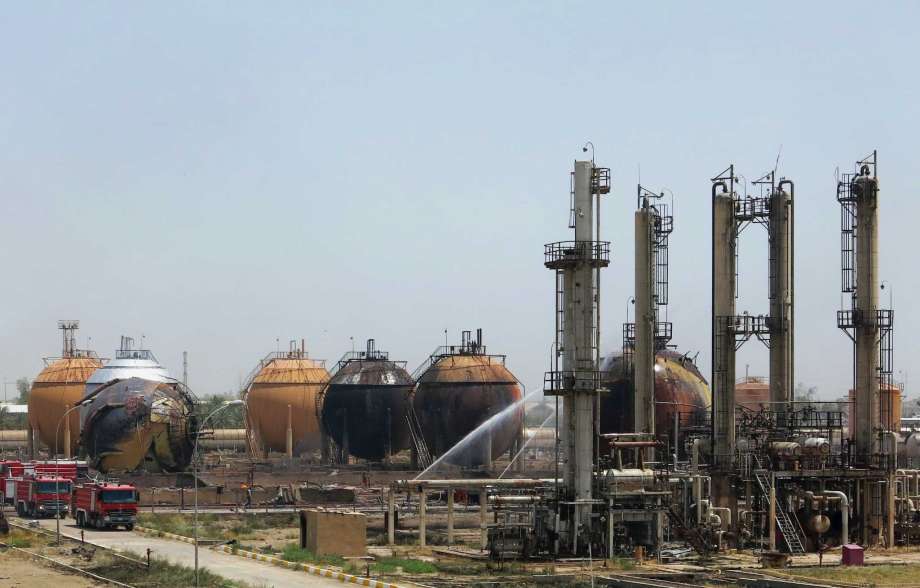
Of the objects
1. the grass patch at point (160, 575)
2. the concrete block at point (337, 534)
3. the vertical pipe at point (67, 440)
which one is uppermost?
the vertical pipe at point (67, 440)

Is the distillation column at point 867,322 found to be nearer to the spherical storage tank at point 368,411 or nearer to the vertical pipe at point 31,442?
the spherical storage tank at point 368,411

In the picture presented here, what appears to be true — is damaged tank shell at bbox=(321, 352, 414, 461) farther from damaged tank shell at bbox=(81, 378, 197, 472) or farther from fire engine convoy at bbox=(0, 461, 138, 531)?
fire engine convoy at bbox=(0, 461, 138, 531)

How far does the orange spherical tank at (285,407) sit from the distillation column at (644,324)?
50.3m

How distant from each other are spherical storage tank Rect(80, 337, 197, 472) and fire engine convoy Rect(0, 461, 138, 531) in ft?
20.9

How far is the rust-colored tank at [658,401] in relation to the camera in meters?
72.1

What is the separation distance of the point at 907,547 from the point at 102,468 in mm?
53518

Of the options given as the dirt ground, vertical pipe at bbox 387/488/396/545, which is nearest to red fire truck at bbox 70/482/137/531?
the dirt ground

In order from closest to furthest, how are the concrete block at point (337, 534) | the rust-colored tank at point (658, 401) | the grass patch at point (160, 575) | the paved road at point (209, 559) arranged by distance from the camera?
the grass patch at point (160, 575), the paved road at point (209, 559), the concrete block at point (337, 534), the rust-colored tank at point (658, 401)

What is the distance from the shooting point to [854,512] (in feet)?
201

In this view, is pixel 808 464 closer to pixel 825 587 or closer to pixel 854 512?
pixel 854 512

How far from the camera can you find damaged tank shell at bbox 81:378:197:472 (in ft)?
313

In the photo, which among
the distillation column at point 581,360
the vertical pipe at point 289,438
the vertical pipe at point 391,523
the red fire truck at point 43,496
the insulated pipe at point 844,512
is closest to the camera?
the distillation column at point 581,360

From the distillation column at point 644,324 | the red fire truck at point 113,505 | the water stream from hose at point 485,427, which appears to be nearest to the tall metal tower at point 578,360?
the distillation column at point 644,324

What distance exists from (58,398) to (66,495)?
37421 millimetres
